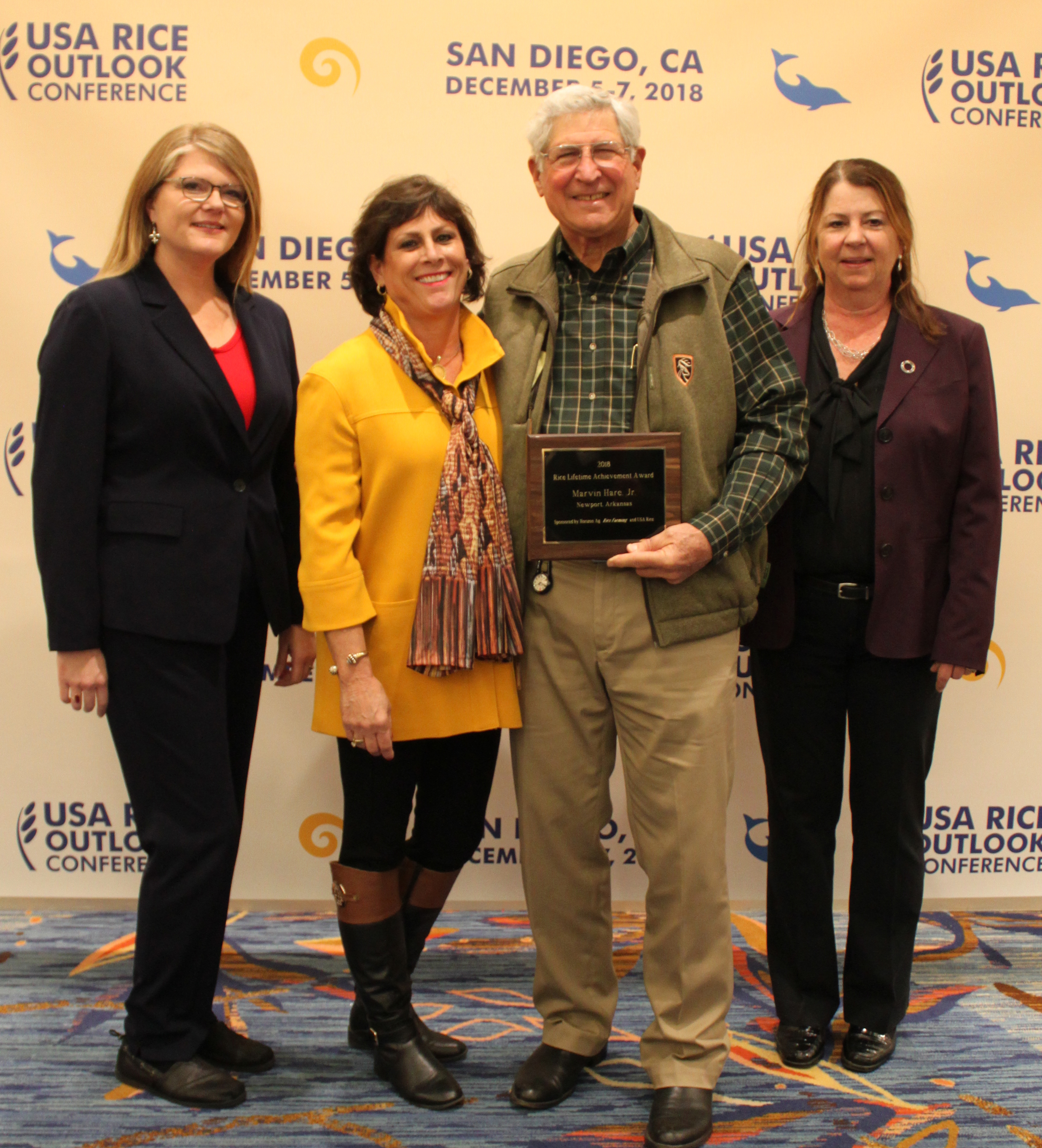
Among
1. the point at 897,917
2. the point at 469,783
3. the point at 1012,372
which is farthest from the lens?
the point at 1012,372

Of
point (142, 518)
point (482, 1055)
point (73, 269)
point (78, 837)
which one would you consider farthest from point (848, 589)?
point (78, 837)

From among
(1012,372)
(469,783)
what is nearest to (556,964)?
(469,783)

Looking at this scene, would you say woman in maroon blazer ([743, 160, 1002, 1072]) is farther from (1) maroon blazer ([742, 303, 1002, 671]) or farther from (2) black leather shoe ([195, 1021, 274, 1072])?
(2) black leather shoe ([195, 1021, 274, 1072])

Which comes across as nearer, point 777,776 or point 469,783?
point 469,783

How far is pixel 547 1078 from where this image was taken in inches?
79.4

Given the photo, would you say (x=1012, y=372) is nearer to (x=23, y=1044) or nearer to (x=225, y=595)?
(x=225, y=595)

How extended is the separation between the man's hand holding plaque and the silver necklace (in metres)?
0.58

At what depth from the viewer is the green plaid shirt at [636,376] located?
1866 millimetres

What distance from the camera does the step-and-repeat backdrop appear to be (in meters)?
2.68

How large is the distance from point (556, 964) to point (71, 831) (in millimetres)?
1684

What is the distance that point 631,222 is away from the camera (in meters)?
1.94

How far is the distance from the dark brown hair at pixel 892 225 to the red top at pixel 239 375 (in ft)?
3.88

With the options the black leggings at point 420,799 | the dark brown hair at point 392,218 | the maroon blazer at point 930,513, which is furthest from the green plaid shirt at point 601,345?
the black leggings at point 420,799

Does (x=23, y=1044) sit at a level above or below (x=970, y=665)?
below
